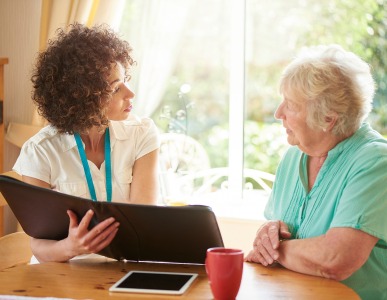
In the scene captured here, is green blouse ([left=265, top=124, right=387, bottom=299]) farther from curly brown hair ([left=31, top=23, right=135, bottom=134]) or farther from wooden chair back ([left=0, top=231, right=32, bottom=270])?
wooden chair back ([left=0, top=231, right=32, bottom=270])

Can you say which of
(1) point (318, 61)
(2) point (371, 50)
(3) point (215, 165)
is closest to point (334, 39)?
(2) point (371, 50)

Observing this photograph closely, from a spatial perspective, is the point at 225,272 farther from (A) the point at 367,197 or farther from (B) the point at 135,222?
(A) the point at 367,197

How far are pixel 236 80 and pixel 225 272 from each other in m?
2.17

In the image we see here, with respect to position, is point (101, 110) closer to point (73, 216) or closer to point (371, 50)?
point (73, 216)

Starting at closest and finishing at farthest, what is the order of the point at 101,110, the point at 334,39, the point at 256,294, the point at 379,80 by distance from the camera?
1. the point at 256,294
2. the point at 101,110
3. the point at 379,80
4. the point at 334,39

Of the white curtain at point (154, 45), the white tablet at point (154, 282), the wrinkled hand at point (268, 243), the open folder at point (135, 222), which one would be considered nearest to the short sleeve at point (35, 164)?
the open folder at point (135, 222)

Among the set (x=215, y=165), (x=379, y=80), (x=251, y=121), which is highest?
(x=379, y=80)

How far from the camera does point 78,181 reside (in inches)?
86.3

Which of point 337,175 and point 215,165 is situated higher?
point 337,175

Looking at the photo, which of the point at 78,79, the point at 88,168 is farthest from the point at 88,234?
the point at 78,79

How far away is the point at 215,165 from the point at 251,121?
13.2 inches

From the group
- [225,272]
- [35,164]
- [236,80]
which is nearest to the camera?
[225,272]

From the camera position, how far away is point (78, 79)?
219 centimetres

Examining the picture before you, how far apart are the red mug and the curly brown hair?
0.85 meters
